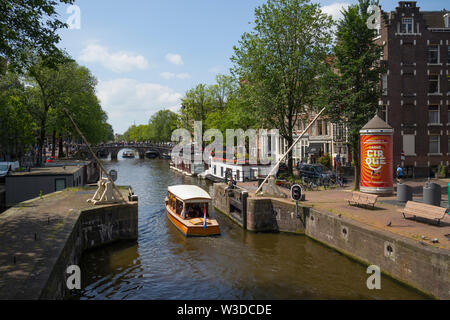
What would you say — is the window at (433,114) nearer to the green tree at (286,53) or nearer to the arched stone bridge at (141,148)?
the green tree at (286,53)

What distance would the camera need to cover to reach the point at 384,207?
19531 millimetres

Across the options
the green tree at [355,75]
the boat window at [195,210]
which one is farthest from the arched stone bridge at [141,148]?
the boat window at [195,210]

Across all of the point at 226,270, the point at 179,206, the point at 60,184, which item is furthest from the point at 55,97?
the point at 226,270

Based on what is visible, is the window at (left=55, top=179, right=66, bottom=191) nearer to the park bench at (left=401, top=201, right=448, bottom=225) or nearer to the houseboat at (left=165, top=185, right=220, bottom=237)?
the houseboat at (left=165, top=185, right=220, bottom=237)

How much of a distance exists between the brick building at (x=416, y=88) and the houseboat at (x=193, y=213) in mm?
23395

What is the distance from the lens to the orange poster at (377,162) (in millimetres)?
21297

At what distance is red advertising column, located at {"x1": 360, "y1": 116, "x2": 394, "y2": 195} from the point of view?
21203 mm

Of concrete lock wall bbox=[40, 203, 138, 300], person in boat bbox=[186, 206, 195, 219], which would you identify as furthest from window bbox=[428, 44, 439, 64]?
concrete lock wall bbox=[40, 203, 138, 300]

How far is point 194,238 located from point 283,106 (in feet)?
56.0

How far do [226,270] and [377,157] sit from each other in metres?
11.8

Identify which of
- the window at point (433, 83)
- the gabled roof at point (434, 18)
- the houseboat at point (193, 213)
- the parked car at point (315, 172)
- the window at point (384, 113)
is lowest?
the houseboat at point (193, 213)

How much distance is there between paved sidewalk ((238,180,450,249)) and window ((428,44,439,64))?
20.1 metres
